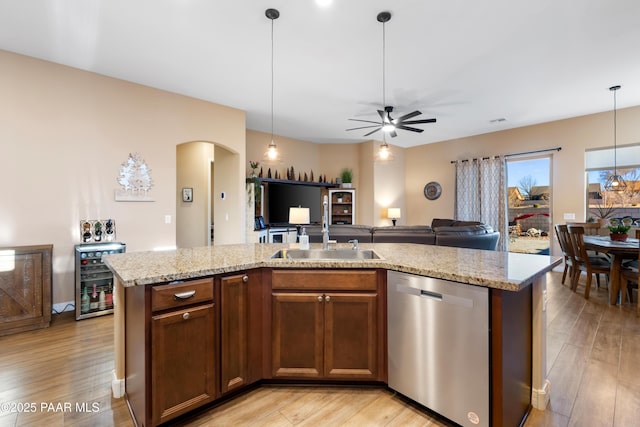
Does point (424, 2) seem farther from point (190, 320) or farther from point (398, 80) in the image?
point (190, 320)

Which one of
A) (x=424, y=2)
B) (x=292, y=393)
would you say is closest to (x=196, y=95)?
(x=424, y=2)

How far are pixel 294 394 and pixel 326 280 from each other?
0.80m

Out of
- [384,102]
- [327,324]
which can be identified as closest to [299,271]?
[327,324]

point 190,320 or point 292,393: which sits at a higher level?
point 190,320

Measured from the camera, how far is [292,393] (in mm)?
1944

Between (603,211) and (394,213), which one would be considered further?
(394,213)

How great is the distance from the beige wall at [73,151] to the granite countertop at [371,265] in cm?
211

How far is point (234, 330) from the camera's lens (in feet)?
5.87

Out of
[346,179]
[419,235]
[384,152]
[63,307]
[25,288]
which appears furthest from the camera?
[346,179]

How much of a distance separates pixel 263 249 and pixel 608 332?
350 cm

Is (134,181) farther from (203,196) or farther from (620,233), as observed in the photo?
(620,233)

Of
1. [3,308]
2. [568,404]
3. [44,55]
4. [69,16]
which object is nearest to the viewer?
[568,404]

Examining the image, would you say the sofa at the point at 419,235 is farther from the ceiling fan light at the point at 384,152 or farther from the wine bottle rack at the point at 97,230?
the wine bottle rack at the point at 97,230

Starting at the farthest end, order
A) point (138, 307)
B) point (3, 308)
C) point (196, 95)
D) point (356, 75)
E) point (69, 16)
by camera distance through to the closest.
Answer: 1. point (196, 95)
2. point (356, 75)
3. point (3, 308)
4. point (69, 16)
5. point (138, 307)
